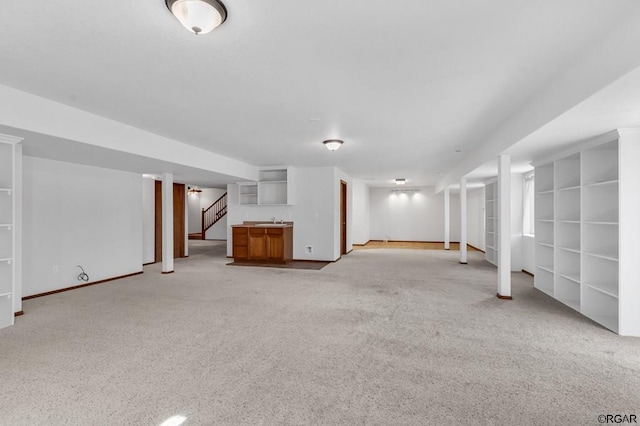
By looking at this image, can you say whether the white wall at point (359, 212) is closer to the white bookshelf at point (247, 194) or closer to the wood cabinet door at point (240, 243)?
the white bookshelf at point (247, 194)

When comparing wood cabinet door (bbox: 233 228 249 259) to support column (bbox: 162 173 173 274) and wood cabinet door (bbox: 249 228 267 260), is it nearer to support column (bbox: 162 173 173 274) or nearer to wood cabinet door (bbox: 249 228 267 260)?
wood cabinet door (bbox: 249 228 267 260)

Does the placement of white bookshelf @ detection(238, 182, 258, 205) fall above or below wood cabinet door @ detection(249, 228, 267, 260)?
above

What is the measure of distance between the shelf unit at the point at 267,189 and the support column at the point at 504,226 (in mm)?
5158

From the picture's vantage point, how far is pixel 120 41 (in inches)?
89.7

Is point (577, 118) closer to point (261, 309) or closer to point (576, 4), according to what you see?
point (576, 4)

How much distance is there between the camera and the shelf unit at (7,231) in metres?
3.65

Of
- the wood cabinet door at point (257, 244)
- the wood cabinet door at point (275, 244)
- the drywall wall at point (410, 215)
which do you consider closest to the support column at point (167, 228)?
the wood cabinet door at point (257, 244)

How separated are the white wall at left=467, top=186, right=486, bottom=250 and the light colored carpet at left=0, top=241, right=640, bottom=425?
254 inches

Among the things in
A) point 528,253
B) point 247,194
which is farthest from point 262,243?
point 528,253

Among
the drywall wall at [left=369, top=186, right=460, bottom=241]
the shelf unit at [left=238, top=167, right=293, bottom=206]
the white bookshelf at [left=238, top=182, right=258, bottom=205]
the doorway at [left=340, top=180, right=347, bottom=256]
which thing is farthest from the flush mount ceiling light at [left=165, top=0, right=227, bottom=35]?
the drywall wall at [left=369, top=186, right=460, bottom=241]

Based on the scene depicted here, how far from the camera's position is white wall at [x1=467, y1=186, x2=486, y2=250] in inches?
425

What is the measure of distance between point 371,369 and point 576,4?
2.74m

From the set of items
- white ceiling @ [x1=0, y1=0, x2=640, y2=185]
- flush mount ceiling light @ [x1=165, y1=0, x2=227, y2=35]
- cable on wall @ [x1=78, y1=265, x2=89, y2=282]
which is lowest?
cable on wall @ [x1=78, y1=265, x2=89, y2=282]

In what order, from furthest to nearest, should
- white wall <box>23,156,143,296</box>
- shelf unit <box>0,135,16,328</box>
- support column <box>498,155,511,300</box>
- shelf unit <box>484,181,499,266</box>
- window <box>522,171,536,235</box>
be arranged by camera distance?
shelf unit <box>484,181,499,266</box>, window <box>522,171,536,235</box>, white wall <box>23,156,143,296</box>, support column <box>498,155,511,300</box>, shelf unit <box>0,135,16,328</box>
